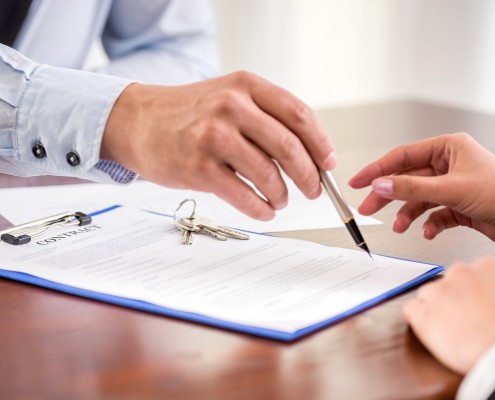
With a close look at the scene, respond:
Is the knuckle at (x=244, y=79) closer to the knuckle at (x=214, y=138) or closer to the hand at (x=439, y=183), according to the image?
the knuckle at (x=214, y=138)

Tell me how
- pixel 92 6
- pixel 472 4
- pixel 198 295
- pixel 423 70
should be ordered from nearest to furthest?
pixel 198 295
pixel 92 6
pixel 472 4
pixel 423 70

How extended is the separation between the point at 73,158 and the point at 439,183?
1.43 ft

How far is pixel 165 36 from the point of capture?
1885 millimetres

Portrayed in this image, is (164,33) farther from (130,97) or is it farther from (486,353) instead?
(486,353)

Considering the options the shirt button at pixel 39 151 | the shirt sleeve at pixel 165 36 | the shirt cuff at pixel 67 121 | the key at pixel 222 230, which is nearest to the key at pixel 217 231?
the key at pixel 222 230

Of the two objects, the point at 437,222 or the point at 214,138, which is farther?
the point at 437,222

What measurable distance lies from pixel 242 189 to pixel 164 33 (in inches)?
44.2

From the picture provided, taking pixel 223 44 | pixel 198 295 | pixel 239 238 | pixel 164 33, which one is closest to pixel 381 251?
pixel 239 238

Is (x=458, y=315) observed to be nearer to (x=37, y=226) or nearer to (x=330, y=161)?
(x=330, y=161)

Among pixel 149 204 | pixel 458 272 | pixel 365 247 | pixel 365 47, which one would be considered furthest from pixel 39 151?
pixel 365 47

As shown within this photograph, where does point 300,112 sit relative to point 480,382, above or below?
above

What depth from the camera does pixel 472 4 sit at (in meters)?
3.77

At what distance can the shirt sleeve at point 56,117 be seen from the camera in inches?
36.7

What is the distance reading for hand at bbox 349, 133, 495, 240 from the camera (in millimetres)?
867
